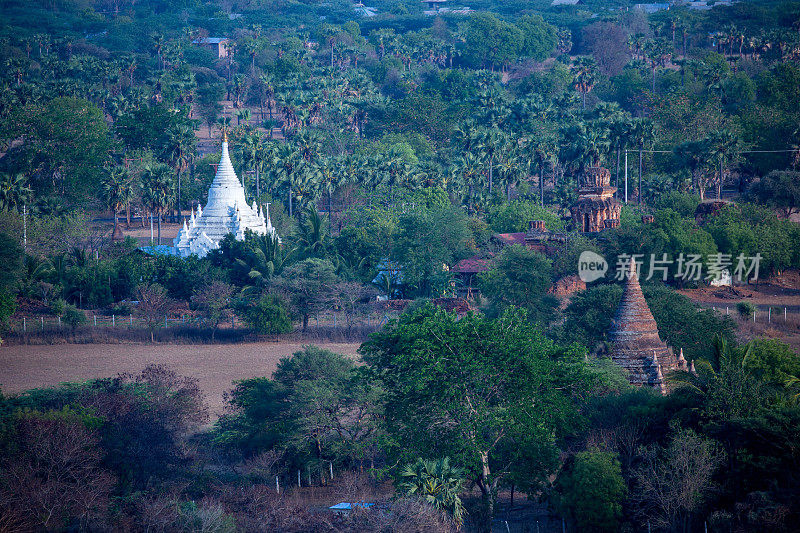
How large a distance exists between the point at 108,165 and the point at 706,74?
54196 mm

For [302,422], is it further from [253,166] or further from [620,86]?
[620,86]

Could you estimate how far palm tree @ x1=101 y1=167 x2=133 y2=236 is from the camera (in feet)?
239

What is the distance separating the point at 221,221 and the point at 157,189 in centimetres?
1265

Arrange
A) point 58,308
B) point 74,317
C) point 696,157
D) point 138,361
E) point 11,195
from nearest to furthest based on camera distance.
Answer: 1. point 138,361
2. point 74,317
3. point 58,308
4. point 11,195
5. point 696,157

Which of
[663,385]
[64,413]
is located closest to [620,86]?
[663,385]

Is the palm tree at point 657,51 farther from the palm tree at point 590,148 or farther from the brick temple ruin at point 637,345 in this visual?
the brick temple ruin at point 637,345

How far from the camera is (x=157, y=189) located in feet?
241

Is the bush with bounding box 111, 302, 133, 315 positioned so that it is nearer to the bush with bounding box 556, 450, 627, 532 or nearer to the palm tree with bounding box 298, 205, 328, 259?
the palm tree with bounding box 298, 205, 328, 259

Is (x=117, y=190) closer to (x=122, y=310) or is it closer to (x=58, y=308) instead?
(x=122, y=310)

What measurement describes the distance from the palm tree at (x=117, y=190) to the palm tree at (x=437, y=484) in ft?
163

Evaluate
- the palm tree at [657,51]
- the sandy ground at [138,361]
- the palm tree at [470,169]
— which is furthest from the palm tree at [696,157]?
the sandy ground at [138,361]

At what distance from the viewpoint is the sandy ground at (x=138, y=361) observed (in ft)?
142

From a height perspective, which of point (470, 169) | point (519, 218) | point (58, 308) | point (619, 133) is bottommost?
point (58, 308)

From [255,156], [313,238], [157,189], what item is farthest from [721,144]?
[157,189]
